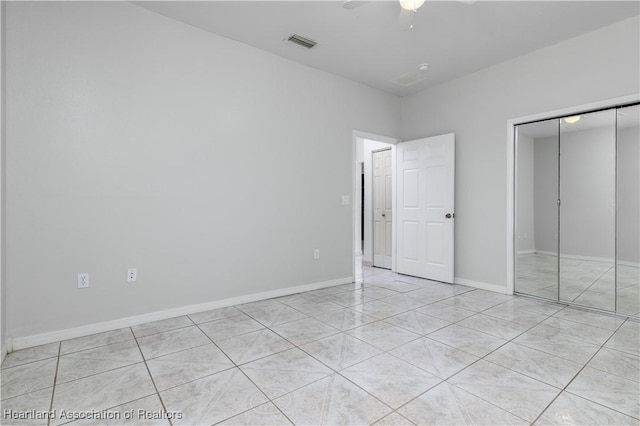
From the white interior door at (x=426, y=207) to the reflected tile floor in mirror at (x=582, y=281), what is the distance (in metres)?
0.90

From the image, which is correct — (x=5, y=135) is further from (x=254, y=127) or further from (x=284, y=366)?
(x=284, y=366)

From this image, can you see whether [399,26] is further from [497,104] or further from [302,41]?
[497,104]

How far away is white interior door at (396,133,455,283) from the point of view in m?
4.33

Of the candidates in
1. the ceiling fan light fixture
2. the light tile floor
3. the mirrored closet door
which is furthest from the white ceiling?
the light tile floor

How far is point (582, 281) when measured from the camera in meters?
3.36

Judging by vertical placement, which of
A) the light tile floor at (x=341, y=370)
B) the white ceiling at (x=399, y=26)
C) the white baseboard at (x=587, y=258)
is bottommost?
the light tile floor at (x=341, y=370)

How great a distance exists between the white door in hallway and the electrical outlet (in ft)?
13.8

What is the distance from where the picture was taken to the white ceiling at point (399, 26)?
9.14 feet

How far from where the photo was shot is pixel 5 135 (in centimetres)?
227

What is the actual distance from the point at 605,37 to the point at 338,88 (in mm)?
2825

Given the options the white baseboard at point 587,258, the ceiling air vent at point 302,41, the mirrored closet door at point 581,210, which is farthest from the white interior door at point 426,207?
the ceiling air vent at point 302,41

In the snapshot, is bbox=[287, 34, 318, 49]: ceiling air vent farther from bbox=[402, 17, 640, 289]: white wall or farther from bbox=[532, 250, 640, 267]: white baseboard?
bbox=[532, 250, 640, 267]: white baseboard

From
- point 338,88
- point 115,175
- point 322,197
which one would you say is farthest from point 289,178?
point 115,175

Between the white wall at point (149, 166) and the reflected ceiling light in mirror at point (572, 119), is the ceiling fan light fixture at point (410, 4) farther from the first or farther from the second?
the reflected ceiling light in mirror at point (572, 119)
